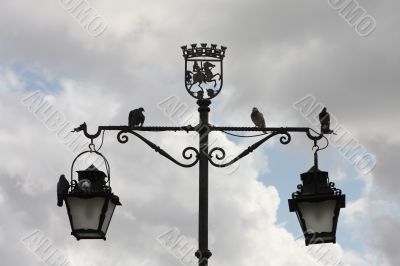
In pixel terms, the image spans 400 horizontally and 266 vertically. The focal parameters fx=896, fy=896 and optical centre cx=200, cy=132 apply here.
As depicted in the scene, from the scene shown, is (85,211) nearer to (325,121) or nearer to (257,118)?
(257,118)

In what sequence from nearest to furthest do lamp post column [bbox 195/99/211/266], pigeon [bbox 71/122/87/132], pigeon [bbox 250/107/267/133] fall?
lamp post column [bbox 195/99/211/266]
pigeon [bbox 71/122/87/132]
pigeon [bbox 250/107/267/133]

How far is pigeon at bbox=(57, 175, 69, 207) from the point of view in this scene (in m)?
9.53

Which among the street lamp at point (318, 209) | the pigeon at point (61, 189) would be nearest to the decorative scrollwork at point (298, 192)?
the street lamp at point (318, 209)

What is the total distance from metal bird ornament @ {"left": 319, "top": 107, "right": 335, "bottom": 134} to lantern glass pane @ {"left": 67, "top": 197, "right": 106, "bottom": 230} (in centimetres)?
259

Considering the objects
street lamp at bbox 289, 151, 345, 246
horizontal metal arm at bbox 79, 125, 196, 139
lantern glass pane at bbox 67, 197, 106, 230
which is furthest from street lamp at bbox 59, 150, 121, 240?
street lamp at bbox 289, 151, 345, 246

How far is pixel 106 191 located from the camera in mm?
9508

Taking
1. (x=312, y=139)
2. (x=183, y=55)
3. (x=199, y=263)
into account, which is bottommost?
(x=199, y=263)

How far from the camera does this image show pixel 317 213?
371 inches

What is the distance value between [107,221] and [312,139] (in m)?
2.43

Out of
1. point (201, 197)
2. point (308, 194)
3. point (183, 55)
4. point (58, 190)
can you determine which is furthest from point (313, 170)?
point (58, 190)

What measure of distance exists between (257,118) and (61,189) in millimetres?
2527

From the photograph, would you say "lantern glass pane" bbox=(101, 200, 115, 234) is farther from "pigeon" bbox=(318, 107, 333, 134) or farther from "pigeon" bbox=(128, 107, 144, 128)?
"pigeon" bbox=(318, 107, 333, 134)

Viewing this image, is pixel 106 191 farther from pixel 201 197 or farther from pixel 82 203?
pixel 201 197

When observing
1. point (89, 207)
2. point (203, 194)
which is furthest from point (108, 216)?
point (203, 194)
